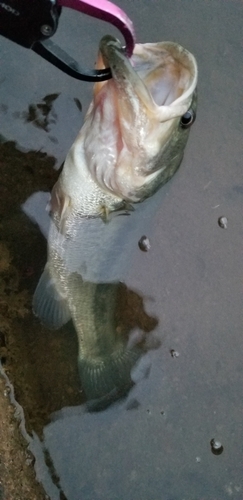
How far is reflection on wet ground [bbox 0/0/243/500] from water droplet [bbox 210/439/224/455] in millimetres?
13

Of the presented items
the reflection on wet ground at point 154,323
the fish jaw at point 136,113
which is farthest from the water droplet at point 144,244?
the fish jaw at point 136,113

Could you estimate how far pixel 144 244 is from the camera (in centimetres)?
254

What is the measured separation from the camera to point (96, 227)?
1927 millimetres

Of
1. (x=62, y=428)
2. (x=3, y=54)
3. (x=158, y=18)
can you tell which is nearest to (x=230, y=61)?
(x=158, y=18)

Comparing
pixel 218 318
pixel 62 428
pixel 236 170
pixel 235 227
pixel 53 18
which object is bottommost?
pixel 62 428

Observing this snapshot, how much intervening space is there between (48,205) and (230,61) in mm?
1205

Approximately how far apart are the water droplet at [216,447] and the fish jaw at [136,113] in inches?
51.0

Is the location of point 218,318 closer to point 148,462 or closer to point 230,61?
point 148,462

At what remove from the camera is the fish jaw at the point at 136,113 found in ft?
4.79

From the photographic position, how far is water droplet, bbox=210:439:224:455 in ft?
8.02

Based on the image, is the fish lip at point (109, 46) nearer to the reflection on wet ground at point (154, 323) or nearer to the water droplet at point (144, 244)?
A: the reflection on wet ground at point (154, 323)

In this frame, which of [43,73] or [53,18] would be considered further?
[43,73]

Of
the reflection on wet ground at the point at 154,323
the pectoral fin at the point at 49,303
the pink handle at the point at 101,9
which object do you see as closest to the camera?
the pink handle at the point at 101,9

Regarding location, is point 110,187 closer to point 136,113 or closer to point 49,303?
point 136,113
